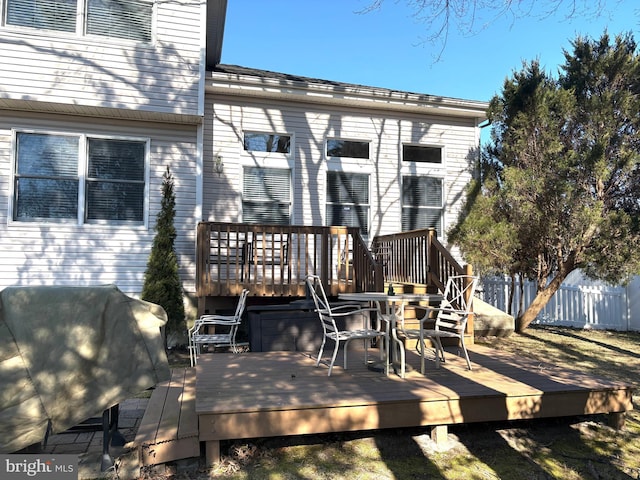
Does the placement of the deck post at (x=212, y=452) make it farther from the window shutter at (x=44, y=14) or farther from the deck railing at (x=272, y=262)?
the window shutter at (x=44, y=14)

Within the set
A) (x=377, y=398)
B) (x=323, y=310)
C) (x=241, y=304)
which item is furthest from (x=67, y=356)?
(x=241, y=304)

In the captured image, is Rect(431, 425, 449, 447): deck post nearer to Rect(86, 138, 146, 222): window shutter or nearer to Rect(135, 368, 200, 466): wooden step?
Rect(135, 368, 200, 466): wooden step

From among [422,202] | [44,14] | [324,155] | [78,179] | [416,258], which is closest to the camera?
[44,14]

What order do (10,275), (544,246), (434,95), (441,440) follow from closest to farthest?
1. (441,440)
2. (10,275)
3. (544,246)
4. (434,95)

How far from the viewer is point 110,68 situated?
687 cm

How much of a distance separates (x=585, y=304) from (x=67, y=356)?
10035 mm

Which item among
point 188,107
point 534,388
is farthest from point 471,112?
point 534,388

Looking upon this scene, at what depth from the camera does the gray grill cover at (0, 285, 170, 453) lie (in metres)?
2.44

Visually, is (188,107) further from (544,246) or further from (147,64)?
(544,246)

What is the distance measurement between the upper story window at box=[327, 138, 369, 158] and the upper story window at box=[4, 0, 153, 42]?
11.8 feet

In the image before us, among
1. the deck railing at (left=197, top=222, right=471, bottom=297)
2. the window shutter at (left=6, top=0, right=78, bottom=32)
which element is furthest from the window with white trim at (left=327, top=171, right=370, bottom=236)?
the window shutter at (left=6, top=0, right=78, bottom=32)

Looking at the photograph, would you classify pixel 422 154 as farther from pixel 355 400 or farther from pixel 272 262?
pixel 355 400

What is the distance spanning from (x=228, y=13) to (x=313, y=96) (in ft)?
8.55

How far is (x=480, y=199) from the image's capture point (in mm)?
8250
